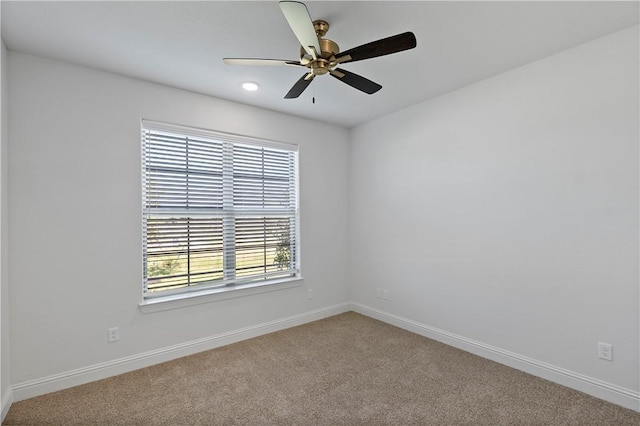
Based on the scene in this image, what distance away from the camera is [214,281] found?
3.35m

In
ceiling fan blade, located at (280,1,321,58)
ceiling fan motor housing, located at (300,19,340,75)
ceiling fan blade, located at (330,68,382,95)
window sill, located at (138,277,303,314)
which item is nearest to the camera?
ceiling fan blade, located at (280,1,321,58)

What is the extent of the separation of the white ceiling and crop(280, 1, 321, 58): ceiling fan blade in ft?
1.02

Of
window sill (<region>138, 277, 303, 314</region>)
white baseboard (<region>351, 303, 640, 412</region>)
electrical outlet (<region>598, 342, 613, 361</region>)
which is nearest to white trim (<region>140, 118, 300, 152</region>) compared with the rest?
window sill (<region>138, 277, 303, 314</region>)

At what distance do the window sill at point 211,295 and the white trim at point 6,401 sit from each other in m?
0.93

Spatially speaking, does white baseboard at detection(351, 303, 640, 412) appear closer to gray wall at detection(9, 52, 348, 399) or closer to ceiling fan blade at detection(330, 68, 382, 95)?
gray wall at detection(9, 52, 348, 399)

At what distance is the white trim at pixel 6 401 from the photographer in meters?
2.10

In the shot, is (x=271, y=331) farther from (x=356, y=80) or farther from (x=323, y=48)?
(x=323, y=48)

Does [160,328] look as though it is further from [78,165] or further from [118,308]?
[78,165]

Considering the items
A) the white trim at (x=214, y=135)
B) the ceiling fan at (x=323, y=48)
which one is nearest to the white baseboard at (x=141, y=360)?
the white trim at (x=214, y=135)

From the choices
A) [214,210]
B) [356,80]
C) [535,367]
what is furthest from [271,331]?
[356,80]

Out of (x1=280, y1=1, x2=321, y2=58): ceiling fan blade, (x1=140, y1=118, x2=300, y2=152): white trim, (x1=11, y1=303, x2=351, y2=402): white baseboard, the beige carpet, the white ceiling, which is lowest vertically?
the beige carpet

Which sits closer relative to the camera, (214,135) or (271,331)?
(214,135)

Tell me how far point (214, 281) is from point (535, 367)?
303 cm

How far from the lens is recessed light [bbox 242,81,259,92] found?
2.96 metres
